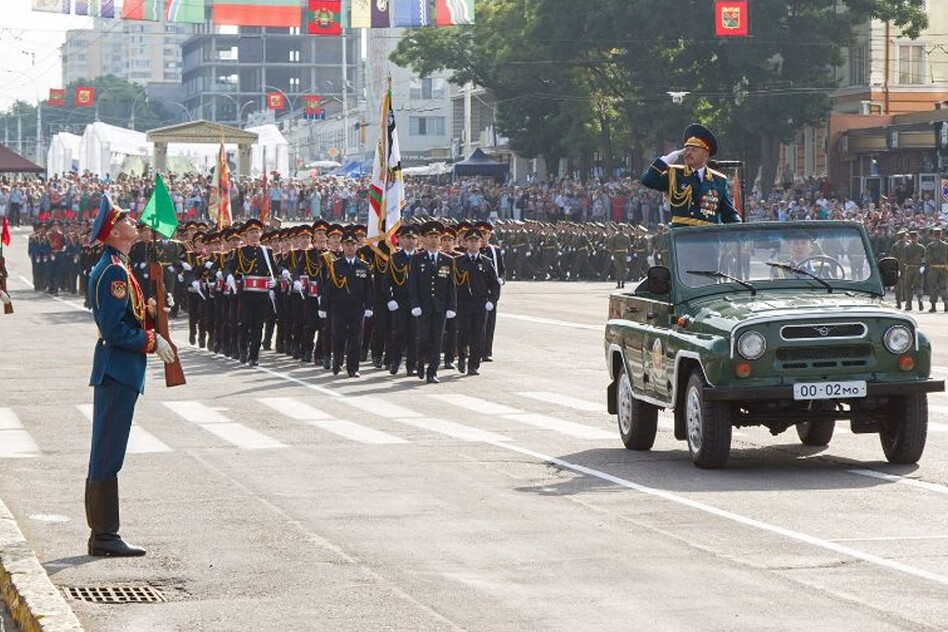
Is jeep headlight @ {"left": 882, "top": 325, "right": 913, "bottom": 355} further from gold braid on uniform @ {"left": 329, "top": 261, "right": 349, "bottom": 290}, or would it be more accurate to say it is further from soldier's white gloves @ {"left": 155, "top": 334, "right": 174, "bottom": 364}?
gold braid on uniform @ {"left": 329, "top": 261, "right": 349, "bottom": 290}

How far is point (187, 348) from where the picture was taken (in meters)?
34.2

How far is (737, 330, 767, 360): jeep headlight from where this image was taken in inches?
565

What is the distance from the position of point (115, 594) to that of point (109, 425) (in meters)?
1.40

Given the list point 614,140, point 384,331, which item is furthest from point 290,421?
point 614,140

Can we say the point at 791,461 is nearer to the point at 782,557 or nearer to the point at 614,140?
the point at 782,557

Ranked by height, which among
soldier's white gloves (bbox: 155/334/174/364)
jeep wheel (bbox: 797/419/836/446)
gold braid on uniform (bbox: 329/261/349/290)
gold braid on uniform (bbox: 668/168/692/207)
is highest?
gold braid on uniform (bbox: 668/168/692/207)

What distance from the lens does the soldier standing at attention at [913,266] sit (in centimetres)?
4350

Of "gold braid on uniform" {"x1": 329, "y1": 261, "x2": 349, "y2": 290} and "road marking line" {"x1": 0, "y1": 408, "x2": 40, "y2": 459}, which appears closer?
"road marking line" {"x1": 0, "y1": 408, "x2": 40, "y2": 459}

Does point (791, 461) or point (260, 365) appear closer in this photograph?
point (791, 461)

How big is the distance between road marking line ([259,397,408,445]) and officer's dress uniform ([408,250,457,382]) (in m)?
3.33

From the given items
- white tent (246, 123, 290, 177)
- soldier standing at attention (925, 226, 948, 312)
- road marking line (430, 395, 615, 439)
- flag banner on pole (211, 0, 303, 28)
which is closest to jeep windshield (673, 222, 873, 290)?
road marking line (430, 395, 615, 439)

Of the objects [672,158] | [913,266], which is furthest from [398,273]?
[913,266]

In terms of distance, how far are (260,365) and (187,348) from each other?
468 cm

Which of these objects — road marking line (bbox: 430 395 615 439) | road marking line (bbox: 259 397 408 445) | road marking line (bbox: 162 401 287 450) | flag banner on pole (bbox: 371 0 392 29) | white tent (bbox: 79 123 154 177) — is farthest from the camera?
white tent (bbox: 79 123 154 177)
